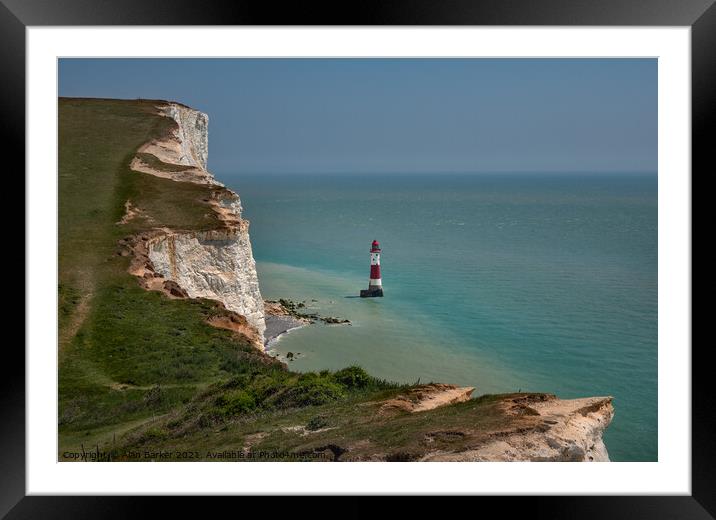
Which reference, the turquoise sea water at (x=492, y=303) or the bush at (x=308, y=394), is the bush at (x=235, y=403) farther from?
the turquoise sea water at (x=492, y=303)

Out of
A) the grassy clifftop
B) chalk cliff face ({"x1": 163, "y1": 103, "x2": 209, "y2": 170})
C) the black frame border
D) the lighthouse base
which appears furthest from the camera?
the lighthouse base

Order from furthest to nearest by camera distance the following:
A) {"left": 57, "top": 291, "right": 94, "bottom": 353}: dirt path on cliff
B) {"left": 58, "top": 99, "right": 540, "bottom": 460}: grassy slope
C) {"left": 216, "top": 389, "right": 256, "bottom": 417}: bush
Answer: {"left": 57, "top": 291, "right": 94, "bottom": 353}: dirt path on cliff, {"left": 216, "top": 389, "right": 256, "bottom": 417}: bush, {"left": 58, "top": 99, "right": 540, "bottom": 460}: grassy slope

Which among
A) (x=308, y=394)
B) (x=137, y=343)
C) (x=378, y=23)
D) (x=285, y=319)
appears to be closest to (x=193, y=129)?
(x=285, y=319)

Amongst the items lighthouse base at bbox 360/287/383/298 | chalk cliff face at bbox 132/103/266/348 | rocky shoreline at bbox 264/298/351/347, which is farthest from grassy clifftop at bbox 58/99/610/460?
lighthouse base at bbox 360/287/383/298

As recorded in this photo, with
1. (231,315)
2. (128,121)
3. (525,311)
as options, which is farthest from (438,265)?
(231,315)

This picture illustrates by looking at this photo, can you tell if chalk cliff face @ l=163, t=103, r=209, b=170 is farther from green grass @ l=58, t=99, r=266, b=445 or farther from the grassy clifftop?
the grassy clifftop

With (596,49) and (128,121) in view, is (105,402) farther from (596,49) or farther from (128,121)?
(128,121)

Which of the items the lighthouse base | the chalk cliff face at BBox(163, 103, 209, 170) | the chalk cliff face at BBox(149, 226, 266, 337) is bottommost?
the lighthouse base
